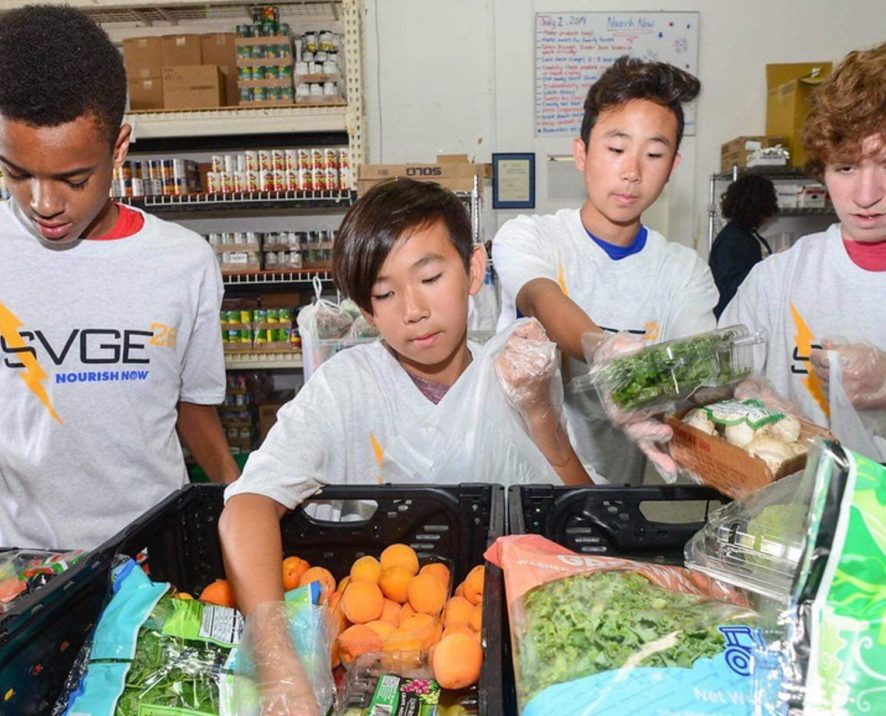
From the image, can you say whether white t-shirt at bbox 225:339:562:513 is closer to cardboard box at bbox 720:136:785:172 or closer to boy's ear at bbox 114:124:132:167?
boy's ear at bbox 114:124:132:167

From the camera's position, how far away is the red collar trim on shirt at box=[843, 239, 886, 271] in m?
1.44

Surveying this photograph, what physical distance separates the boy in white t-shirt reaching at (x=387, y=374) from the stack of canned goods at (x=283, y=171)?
257 centimetres

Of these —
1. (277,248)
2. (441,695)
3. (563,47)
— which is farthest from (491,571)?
(563,47)

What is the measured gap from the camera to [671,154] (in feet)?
4.98

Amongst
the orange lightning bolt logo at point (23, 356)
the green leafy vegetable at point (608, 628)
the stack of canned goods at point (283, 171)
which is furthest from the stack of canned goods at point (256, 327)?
the green leafy vegetable at point (608, 628)

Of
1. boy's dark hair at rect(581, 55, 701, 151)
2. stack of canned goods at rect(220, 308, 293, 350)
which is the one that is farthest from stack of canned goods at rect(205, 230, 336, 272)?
boy's dark hair at rect(581, 55, 701, 151)

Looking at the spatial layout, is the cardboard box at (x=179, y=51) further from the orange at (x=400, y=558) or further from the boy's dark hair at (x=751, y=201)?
the orange at (x=400, y=558)

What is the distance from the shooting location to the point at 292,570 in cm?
97

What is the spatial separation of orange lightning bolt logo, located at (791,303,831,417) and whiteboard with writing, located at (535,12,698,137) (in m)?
3.17

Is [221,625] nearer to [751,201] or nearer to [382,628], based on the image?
[382,628]

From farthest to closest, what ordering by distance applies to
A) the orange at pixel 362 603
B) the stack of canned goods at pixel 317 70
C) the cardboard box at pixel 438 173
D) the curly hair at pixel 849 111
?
the stack of canned goods at pixel 317 70 < the cardboard box at pixel 438 173 < the curly hair at pixel 849 111 < the orange at pixel 362 603

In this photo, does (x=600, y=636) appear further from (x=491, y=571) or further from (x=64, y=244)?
(x=64, y=244)

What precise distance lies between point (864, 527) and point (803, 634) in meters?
0.08

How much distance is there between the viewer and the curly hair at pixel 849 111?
124cm
